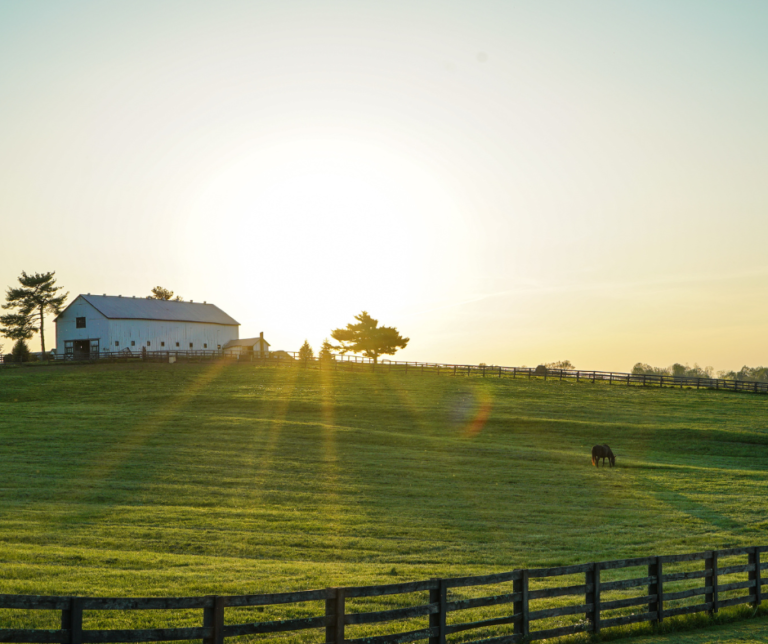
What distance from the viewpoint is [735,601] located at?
13633mm

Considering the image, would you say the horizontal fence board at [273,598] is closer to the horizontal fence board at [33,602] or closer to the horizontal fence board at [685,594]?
the horizontal fence board at [33,602]

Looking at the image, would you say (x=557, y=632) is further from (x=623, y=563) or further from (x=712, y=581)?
(x=712, y=581)

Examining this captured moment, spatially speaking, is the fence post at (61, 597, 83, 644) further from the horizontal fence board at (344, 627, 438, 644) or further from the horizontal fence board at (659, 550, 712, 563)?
the horizontal fence board at (659, 550, 712, 563)

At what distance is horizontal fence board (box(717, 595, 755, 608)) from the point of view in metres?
13.4

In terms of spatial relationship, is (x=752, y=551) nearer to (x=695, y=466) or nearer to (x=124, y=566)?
(x=124, y=566)

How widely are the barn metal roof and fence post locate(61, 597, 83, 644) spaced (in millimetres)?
86967

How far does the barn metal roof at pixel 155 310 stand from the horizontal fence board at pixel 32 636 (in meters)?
86.8

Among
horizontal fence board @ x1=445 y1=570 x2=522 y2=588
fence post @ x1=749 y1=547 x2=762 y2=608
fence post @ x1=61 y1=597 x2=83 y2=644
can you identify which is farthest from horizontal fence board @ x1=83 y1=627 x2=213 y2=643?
fence post @ x1=749 y1=547 x2=762 y2=608

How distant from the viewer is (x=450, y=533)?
21.6 metres

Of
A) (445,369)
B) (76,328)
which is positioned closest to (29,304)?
(76,328)

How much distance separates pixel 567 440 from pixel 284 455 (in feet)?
64.1

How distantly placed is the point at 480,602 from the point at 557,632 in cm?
173

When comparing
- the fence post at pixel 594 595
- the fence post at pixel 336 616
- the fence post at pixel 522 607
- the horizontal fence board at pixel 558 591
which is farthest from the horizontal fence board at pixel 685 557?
the fence post at pixel 336 616

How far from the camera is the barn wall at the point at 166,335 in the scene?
9019 cm
